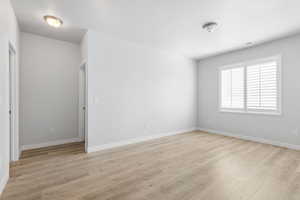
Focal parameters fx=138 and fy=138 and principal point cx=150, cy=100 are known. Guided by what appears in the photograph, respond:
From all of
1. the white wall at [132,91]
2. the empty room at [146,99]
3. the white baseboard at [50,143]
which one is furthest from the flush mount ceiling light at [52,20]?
the white baseboard at [50,143]

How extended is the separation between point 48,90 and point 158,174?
3.39 metres

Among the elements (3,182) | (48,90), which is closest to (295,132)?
(3,182)

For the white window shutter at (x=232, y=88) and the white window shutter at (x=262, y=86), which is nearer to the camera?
the white window shutter at (x=262, y=86)

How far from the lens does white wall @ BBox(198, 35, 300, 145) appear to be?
10.9 ft

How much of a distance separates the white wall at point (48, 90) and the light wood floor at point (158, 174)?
56cm

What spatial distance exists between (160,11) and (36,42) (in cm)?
312

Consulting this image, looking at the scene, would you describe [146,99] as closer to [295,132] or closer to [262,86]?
[262,86]

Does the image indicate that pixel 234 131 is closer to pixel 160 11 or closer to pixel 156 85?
pixel 156 85

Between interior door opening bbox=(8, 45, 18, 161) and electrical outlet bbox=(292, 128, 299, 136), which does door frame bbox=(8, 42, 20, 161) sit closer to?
interior door opening bbox=(8, 45, 18, 161)

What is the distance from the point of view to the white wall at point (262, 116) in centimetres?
332

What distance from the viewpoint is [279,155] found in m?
2.92

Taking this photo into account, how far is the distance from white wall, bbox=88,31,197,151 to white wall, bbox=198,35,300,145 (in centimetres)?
75

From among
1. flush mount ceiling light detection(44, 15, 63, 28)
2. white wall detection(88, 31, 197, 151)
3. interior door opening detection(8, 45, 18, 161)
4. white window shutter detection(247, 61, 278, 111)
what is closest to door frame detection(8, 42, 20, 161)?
interior door opening detection(8, 45, 18, 161)

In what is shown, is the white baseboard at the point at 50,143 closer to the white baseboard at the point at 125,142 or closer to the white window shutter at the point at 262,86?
the white baseboard at the point at 125,142
